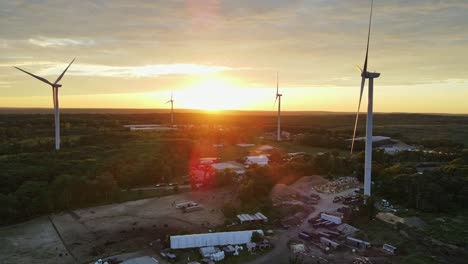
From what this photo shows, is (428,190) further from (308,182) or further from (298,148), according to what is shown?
(298,148)

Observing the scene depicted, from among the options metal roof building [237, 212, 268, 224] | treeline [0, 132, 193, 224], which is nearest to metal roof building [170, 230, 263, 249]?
metal roof building [237, 212, 268, 224]

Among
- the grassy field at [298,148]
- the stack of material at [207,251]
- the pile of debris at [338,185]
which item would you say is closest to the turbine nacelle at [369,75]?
the pile of debris at [338,185]

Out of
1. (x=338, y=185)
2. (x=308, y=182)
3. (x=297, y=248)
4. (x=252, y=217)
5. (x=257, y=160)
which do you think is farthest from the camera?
(x=257, y=160)

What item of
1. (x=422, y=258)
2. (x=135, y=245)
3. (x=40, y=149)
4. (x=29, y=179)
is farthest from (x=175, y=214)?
(x=40, y=149)

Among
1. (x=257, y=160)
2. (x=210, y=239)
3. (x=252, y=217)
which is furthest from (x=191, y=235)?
(x=257, y=160)

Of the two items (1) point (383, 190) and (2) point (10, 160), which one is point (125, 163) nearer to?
(2) point (10, 160)

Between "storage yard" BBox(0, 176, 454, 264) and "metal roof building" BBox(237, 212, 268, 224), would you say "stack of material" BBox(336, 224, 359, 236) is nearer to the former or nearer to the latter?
"storage yard" BBox(0, 176, 454, 264)

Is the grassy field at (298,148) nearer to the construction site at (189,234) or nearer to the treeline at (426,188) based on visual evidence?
the treeline at (426,188)
